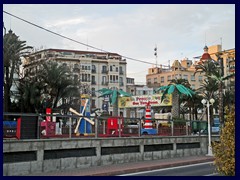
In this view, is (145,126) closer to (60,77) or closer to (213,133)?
(213,133)

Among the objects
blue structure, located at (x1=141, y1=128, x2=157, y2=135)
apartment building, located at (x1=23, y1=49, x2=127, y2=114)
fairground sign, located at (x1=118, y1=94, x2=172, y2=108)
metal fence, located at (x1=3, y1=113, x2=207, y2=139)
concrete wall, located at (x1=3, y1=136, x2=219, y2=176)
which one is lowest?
concrete wall, located at (x1=3, y1=136, x2=219, y2=176)

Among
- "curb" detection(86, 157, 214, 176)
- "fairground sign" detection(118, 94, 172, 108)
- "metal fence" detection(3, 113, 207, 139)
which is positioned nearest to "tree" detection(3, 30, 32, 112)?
"fairground sign" detection(118, 94, 172, 108)

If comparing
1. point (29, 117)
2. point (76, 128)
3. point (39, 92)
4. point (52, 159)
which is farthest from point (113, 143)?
point (39, 92)

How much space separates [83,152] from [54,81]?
25647 mm

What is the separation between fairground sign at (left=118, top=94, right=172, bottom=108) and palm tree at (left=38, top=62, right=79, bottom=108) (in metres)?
8.28

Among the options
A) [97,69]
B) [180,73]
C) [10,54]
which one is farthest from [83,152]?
[180,73]

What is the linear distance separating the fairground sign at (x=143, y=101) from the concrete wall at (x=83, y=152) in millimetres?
10005

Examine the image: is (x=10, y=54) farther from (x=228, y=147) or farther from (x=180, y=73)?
(x=180, y=73)

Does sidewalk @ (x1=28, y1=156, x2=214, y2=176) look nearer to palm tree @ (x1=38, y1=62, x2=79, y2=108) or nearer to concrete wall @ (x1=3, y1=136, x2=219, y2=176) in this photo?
concrete wall @ (x1=3, y1=136, x2=219, y2=176)

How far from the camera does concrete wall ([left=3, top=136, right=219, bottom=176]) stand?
13.8 metres

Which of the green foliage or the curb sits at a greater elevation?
the green foliage

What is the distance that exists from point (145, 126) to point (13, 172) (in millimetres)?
9948

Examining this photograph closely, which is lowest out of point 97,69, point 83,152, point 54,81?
point 83,152

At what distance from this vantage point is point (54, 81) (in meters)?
41.2
